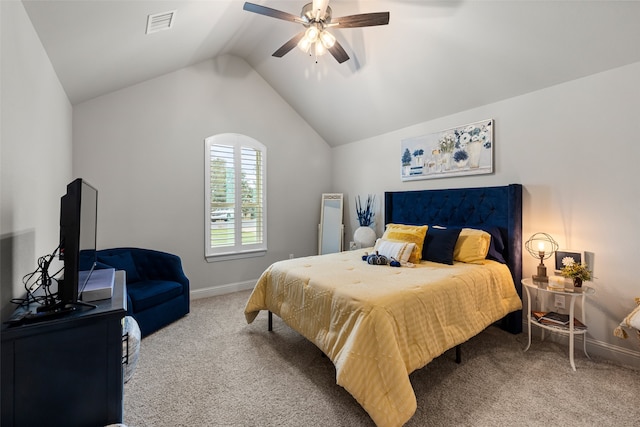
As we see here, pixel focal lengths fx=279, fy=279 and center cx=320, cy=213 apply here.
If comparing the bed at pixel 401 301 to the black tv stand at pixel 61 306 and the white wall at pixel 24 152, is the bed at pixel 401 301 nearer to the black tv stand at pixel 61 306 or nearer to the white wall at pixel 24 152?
the black tv stand at pixel 61 306

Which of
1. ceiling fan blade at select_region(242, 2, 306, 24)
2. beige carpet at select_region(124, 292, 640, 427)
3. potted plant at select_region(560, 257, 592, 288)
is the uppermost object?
ceiling fan blade at select_region(242, 2, 306, 24)

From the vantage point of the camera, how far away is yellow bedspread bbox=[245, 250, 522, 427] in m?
1.60

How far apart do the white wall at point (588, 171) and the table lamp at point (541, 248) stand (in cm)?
6

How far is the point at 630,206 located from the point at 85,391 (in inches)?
153

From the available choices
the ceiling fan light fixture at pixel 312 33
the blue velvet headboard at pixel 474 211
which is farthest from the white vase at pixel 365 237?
the ceiling fan light fixture at pixel 312 33

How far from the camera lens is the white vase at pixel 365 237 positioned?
430cm

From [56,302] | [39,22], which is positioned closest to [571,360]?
[56,302]

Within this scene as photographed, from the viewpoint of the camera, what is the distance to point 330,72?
376 centimetres

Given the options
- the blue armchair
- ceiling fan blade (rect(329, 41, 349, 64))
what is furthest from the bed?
ceiling fan blade (rect(329, 41, 349, 64))

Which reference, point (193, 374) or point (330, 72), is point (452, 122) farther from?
point (193, 374)

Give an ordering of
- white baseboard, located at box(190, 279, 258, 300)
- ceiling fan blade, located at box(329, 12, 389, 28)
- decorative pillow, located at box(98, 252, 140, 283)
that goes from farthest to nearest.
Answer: white baseboard, located at box(190, 279, 258, 300) → decorative pillow, located at box(98, 252, 140, 283) → ceiling fan blade, located at box(329, 12, 389, 28)

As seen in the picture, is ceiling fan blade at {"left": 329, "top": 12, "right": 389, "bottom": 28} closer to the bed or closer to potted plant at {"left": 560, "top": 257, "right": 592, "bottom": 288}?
the bed

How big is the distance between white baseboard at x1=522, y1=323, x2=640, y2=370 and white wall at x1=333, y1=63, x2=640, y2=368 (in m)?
0.02

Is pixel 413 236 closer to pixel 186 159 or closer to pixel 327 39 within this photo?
pixel 327 39
